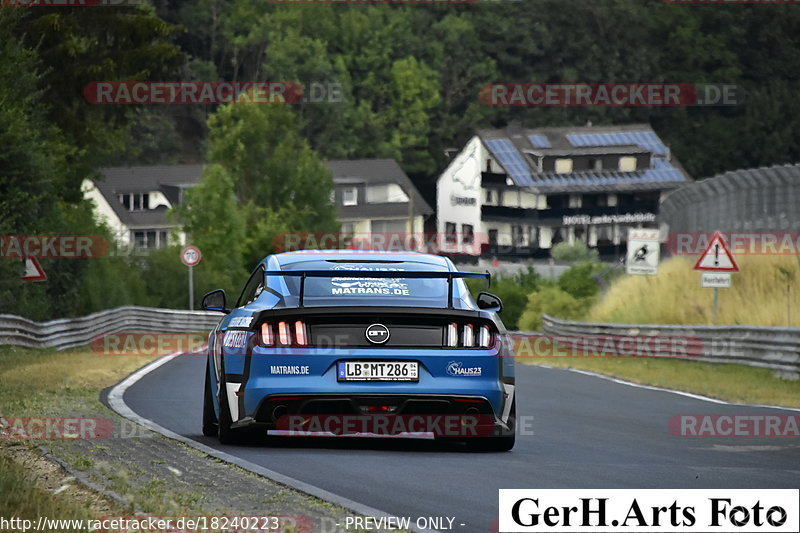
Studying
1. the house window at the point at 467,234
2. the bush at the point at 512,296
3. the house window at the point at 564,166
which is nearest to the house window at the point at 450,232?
the house window at the point at 467,234

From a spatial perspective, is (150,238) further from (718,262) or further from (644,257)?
(718,262)

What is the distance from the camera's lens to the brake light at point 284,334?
11008 mm

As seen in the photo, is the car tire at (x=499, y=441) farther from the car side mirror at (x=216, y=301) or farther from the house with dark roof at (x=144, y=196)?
the house with dark roof at (x=144, y=196)

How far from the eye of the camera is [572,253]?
110 meters

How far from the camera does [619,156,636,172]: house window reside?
119m

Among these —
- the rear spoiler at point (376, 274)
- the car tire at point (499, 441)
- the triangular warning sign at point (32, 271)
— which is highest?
the rear spoiler at point (376, 274)

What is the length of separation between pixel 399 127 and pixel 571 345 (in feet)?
308

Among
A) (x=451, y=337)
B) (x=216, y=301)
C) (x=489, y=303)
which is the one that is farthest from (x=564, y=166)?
(x=451, y=337)

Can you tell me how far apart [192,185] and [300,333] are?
103 meters

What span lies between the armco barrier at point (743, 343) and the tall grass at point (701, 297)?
158 cm

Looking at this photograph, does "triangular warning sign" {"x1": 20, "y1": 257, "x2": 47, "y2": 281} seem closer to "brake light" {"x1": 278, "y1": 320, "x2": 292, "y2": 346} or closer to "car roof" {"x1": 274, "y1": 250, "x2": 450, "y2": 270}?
"car roof" {"x1": 274, "y1": 250, "x2": 450, "y2": 270}

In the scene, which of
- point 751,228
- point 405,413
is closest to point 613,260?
point 751,228

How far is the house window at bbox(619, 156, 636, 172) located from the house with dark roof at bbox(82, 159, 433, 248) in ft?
52.1

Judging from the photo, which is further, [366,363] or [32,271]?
[32,271]
